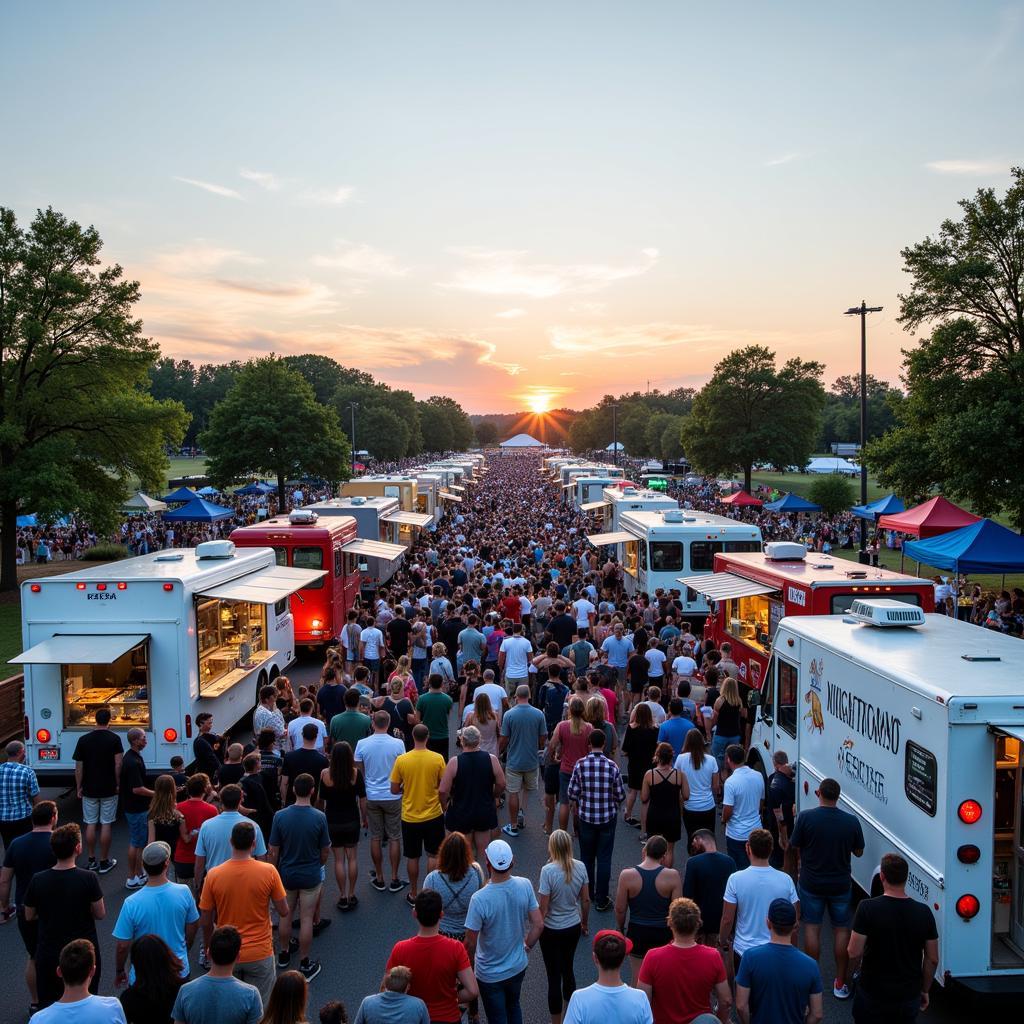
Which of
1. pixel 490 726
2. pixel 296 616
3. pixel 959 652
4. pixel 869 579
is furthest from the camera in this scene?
pixel 296 616

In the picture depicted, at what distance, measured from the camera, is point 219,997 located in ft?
14.6

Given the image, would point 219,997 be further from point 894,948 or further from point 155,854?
point 894,948

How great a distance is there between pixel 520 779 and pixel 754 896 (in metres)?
4.16

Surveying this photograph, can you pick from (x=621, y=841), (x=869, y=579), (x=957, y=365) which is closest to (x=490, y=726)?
(x=621, y=841)

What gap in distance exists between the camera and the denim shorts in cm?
639

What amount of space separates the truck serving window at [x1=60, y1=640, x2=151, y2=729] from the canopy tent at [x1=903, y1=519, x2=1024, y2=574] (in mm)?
17173

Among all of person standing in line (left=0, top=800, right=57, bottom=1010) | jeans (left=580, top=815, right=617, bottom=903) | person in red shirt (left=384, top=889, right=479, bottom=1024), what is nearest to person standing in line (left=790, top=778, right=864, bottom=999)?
jeans (left=580, top=815, right=617, bottom=903)

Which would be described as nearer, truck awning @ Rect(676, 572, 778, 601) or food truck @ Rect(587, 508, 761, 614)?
truck awning @ Rect(676, 572, 778, 601)

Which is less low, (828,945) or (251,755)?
(251,755)

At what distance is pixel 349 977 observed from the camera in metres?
6.73

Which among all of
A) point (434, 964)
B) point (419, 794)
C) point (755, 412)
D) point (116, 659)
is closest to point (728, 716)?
point (419, 794)

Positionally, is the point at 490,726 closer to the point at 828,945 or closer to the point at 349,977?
the point at 349,977

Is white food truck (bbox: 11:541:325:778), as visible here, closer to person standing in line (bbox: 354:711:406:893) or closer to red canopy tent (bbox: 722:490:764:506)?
person standing in line (bbox: 354:711:406:893)

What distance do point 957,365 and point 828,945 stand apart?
71.4 feet
